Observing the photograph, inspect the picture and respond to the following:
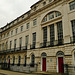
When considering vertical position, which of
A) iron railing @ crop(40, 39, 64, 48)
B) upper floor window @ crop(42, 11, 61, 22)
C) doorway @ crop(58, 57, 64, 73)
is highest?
upper floor window @ crop(42, 11, 61, 22)

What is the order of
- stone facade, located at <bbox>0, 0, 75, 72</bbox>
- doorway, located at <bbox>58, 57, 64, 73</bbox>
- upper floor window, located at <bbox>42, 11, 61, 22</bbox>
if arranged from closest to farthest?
1. doorway, located at <bbox>58, 57, 64, 73</bbox>
2. stone facade, located at <bbox>0, 0, 75, 72</bbox>
3. upper floor window, located at <bbox>42, 11, 61, 22</bbox>

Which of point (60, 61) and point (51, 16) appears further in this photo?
point (51, 16)

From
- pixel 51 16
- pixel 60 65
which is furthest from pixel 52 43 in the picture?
pixel 51 16

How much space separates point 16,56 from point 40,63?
932 centimetres

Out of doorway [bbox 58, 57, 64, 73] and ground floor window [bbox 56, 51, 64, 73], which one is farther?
ground floor window [bbox 56, 51, 64, 73]

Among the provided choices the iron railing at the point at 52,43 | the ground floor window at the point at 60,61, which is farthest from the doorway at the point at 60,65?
the iron railing at the point at 52,43

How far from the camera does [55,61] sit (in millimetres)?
15266

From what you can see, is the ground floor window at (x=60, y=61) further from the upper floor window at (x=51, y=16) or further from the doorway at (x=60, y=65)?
the upper floor window at (x=51, y=16)

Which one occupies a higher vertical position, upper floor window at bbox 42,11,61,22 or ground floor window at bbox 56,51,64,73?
upper floor window at bbox 42,11,61,22

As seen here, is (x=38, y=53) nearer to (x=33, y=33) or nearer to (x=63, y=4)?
(x=33, y=33)

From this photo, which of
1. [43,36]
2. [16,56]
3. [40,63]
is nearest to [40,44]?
[43,36]

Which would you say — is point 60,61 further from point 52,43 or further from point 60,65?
point 52,43

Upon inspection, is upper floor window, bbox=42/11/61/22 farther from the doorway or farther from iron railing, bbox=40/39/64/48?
the doorway

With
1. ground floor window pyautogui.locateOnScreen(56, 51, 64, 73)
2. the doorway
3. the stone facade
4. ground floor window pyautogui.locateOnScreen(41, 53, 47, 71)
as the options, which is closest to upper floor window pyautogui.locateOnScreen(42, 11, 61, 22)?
the stone facade
